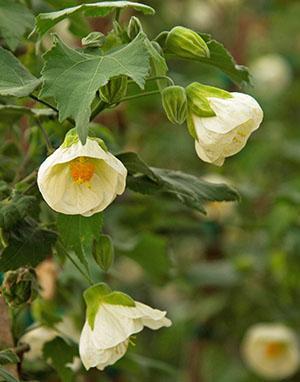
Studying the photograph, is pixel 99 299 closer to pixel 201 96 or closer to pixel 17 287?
pixel 17 287

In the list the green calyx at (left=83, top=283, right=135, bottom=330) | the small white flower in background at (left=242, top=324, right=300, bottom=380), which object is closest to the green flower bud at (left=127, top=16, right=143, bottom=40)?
the green calyx at (left=83, top=283, right=135, bottom=330)

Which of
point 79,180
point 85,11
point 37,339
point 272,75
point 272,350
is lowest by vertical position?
point 272,350

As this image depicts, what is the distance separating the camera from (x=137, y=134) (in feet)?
6.77

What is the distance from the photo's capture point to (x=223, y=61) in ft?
2.69

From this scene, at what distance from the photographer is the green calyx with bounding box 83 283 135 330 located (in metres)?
0.83

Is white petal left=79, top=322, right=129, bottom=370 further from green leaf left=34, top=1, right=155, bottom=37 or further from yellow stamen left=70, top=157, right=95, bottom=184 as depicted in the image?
green leaf left=34, top=1, right=155, bottom=37

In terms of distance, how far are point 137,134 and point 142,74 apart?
139 cm

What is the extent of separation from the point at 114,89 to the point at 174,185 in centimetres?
16

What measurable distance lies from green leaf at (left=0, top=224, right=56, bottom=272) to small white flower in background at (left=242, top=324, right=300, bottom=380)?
3.56 feet

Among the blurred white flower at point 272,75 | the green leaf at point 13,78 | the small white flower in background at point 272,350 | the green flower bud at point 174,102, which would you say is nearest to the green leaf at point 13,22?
the green leaf at point 13,78

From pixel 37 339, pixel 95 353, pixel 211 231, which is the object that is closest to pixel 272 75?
pixel 211 231

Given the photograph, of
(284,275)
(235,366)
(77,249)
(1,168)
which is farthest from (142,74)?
(235,366)

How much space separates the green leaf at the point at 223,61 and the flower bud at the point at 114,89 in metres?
0.10

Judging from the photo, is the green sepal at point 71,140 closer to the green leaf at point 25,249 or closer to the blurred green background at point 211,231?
the green leaf at point 25,249
